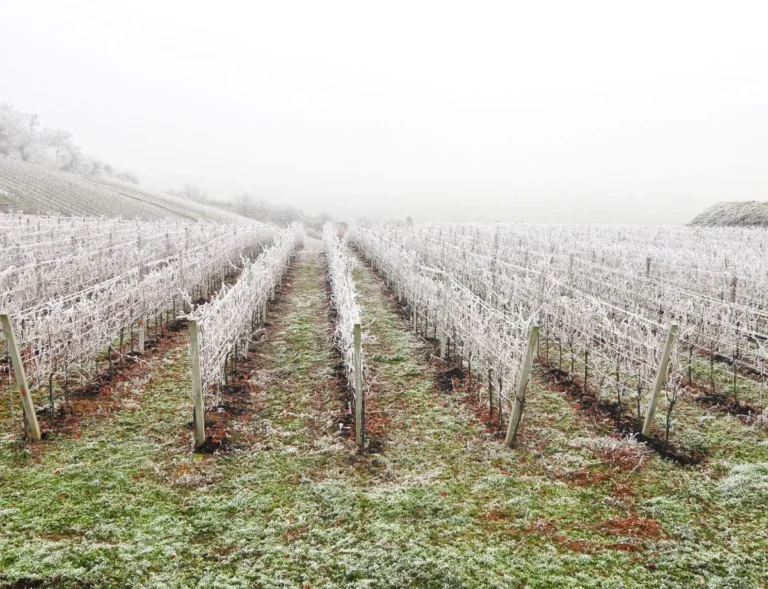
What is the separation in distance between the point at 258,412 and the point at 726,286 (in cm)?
978

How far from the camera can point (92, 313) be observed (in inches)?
229

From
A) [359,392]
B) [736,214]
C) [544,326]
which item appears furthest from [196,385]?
[736,214]

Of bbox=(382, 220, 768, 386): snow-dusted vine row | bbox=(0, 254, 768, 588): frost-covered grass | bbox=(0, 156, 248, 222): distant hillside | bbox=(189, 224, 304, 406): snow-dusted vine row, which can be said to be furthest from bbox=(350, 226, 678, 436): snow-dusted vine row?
bbox=(0, 156, 248, 222): distant hillside

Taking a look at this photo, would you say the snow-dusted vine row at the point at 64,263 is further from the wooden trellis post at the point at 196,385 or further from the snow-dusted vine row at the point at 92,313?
the wooden trellis post at the point at 196,385

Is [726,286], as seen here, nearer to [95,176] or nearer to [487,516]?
[487,516]

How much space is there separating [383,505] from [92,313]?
4.31m

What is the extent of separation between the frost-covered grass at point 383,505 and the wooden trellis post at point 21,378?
7.4 inches

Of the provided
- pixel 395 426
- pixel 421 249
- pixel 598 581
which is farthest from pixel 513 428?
pixel 421 249

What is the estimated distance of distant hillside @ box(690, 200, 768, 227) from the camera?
114 feet

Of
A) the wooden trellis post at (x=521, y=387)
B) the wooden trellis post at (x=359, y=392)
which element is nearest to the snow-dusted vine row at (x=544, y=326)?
the wooden trellis post at (x=521, y=387)

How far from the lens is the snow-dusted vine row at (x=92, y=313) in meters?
5.32

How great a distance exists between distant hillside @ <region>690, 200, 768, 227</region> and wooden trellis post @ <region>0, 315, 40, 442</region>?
42.0m

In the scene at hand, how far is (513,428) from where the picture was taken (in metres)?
5.03

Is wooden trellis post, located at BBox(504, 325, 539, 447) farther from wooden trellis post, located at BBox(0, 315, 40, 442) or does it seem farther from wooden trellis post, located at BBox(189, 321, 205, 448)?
wooden trellis post, located at BBox(0, 315, 40, 442)
